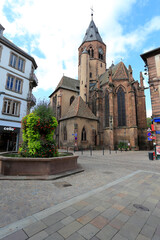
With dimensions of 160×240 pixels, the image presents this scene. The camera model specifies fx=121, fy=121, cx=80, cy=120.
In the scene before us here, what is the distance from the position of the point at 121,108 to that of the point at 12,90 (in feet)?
67.9

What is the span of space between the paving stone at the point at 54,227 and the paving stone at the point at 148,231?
1484 millimetres

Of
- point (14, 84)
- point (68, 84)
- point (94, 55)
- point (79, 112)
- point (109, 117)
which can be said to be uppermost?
point (94, 55)

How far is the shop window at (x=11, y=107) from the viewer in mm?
15664

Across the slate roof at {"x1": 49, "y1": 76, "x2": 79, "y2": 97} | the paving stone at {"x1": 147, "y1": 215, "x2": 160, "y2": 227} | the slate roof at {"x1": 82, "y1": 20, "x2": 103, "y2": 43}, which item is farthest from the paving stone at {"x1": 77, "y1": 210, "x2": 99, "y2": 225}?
the slate roof at {"x1": 82, "y1": 20, "x2": 103, "y2": 43}

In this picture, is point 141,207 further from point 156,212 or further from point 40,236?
point 40,236

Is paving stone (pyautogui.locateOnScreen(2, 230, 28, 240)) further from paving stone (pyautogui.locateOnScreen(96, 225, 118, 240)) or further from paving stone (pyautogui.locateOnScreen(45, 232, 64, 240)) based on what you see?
paving stone (pyautogui.locateOnScreen(96, 225, 118, 240))

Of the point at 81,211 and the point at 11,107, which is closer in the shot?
the point at 81,211

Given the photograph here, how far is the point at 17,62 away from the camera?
17328mm

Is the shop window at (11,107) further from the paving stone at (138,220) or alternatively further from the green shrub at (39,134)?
the paving stone at (138,220)

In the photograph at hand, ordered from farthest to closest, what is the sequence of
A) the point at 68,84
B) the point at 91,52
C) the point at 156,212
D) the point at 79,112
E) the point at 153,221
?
the point at 91,52 → the point at 68,84 → the point at 79,112 → the point at 156,212 → the point at 153,221

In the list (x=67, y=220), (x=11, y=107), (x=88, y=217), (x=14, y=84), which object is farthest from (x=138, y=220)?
(x=14, y=84)

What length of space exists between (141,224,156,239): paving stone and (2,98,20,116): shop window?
17285 mm

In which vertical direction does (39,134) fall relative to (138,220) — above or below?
above

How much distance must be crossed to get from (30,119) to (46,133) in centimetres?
116
